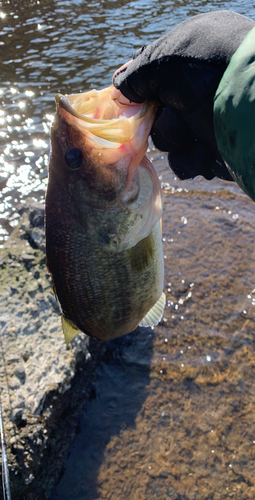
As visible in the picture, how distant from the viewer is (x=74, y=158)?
202 centimetres

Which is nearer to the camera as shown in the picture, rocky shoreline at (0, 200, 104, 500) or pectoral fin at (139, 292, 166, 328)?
rocky shoreline at (0, 200, 104, 500)

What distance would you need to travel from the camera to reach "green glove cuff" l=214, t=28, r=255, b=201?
1480mm

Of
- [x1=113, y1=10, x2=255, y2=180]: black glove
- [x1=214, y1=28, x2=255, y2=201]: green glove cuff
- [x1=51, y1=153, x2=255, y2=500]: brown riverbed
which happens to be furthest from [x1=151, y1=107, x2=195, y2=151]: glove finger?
[x1=51, y1=153, x2=255, y2=500]: brown riverbed

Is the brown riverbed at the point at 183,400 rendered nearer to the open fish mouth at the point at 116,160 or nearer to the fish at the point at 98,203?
the fish at the point at 98,203

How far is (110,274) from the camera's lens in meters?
2.22

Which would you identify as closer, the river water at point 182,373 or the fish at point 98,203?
the fish at point 98,203

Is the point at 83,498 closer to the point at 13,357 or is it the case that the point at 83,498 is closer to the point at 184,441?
the point at 184,441

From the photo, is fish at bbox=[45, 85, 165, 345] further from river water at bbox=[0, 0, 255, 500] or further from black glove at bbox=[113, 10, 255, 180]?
river water at bbox=[0, 0, 255, 500]

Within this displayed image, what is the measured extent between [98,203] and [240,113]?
92cm

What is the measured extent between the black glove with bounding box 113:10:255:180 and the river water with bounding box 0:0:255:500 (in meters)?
2.40

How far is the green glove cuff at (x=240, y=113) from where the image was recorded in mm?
1480

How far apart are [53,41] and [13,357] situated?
10.9m

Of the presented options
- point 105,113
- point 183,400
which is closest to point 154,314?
point 183,400

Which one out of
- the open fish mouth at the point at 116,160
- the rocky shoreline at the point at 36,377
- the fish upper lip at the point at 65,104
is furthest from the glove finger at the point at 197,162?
the rocky shoreline at the point at 36,377
